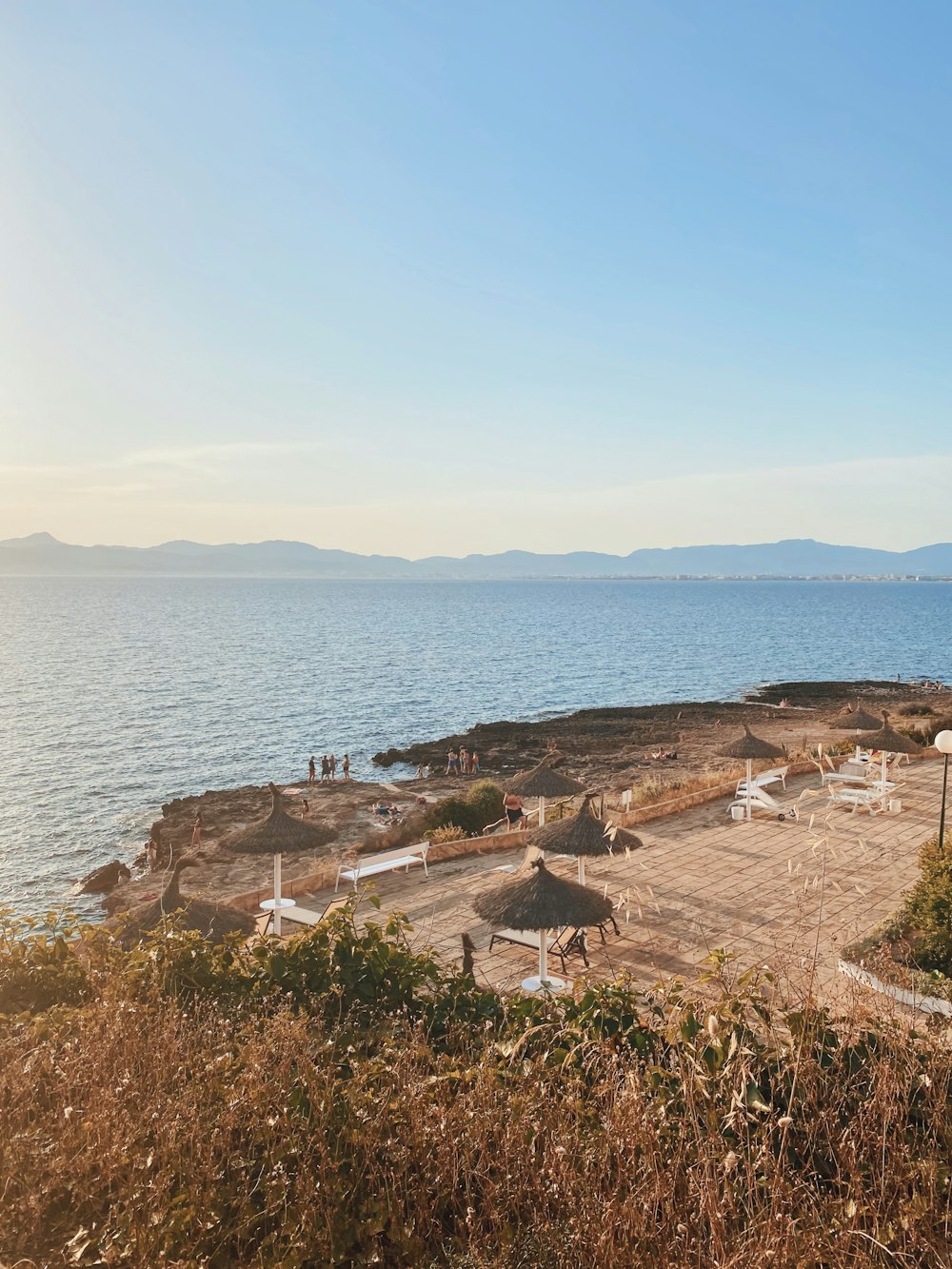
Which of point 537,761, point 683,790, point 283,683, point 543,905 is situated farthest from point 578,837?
point 283,683

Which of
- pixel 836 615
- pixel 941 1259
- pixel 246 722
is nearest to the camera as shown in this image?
pixel 941 1259

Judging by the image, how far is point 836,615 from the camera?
133375mm

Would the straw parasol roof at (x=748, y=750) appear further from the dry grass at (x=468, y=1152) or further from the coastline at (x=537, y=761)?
the dry grass at (x=468, y=1152)

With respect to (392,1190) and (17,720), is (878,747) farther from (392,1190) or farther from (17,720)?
(17,720)

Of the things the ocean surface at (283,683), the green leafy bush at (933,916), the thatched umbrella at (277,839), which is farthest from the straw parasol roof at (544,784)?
the ocean surface at (283,683)

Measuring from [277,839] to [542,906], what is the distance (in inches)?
181

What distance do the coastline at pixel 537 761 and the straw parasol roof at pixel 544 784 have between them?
1.48m

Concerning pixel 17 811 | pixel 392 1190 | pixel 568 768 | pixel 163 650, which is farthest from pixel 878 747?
pixel 163 650

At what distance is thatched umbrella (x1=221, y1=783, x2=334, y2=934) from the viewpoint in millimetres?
10789

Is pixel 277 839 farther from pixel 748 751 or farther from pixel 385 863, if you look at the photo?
pixel 748 751

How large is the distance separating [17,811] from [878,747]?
89.1ft

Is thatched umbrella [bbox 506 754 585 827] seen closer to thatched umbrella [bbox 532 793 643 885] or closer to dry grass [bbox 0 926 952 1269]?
thatched umbrella [bbox 532 793 643 885]

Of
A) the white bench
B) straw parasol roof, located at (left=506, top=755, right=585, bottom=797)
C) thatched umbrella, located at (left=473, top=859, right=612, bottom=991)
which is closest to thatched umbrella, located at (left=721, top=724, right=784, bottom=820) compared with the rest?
straw parasol roof, located at (left=506, top=755, right=585, bottom=797)

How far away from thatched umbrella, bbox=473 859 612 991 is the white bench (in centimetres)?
444
